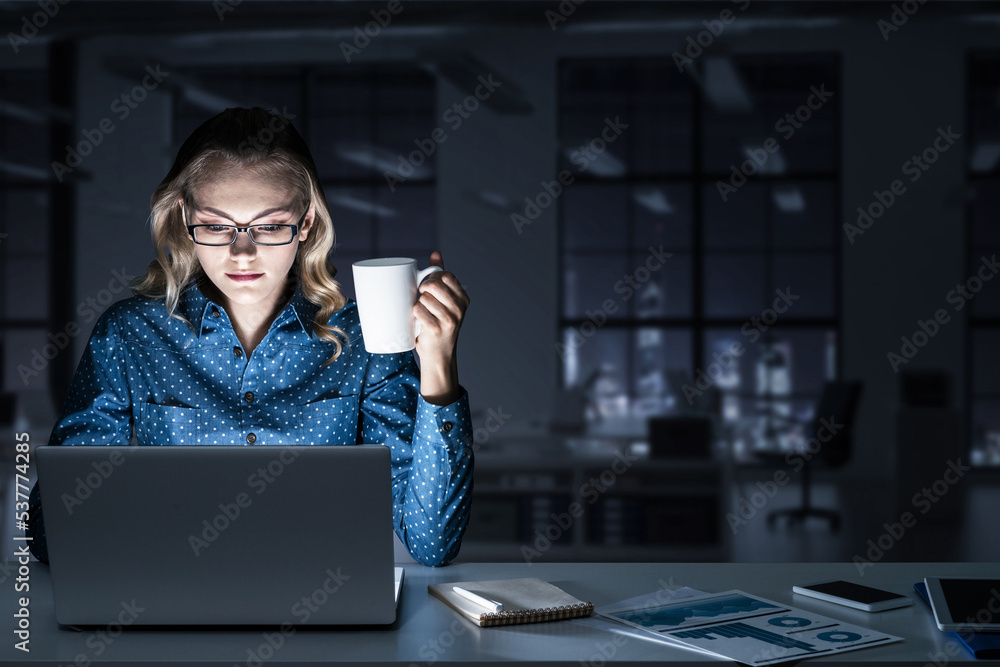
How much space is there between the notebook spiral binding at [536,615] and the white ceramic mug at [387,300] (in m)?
0.37

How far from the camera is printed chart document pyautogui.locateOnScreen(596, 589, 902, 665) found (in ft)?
3.31

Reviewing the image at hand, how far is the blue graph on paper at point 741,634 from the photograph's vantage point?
3.38ft

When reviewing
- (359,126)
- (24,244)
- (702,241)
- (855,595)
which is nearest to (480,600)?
(855,595)

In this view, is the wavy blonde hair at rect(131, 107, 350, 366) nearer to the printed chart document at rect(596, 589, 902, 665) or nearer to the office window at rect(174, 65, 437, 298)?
the printed chart document at rect(596, 589, 902, 665)

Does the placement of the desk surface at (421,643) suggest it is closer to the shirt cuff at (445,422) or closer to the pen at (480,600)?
the pen at (480,600)

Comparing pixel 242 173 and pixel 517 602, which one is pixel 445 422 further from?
pixel 242 173

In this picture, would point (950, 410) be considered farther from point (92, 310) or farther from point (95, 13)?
point (92, 310)

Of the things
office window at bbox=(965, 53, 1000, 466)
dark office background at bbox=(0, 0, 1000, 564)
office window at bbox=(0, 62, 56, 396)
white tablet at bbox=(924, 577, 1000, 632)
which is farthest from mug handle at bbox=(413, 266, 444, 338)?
office window at bbox=(0, 62, 56, 396)

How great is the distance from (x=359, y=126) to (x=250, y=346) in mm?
8082

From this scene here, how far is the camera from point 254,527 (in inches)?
39.6

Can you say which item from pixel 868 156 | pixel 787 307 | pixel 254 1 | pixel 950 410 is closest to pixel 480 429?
pixel 254 1

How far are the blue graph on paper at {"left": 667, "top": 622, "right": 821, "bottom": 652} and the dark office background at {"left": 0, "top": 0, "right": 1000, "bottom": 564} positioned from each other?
6.05 meters

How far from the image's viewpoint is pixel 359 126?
9.34m

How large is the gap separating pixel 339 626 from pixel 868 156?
8.05 meters
